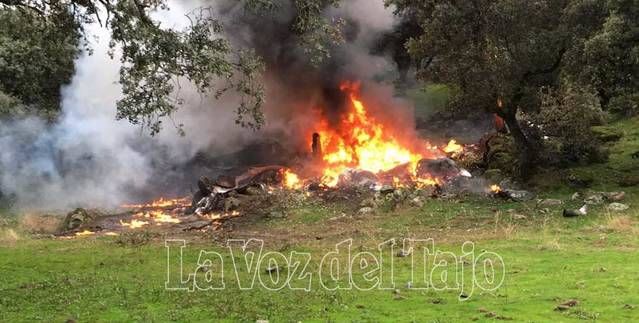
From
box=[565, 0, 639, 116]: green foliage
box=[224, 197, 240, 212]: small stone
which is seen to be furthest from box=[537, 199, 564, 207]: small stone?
box=[224, 197, 240, 212]: small stone

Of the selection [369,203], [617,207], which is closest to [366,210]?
[369,203]

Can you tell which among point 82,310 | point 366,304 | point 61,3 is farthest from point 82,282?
point 61,3

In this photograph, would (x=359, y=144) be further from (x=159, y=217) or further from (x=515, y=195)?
(x=159, y=217)

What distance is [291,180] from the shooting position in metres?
37.3

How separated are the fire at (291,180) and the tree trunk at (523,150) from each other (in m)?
11.7

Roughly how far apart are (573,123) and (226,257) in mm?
20418

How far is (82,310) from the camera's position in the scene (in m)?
13.3

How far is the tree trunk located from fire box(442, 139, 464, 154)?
318 inches

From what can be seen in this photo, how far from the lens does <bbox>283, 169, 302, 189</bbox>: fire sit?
35.7 m

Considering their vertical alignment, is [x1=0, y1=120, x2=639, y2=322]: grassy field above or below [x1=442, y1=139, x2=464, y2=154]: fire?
below

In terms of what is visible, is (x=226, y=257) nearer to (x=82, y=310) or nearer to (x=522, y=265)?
(x=82, y=310)

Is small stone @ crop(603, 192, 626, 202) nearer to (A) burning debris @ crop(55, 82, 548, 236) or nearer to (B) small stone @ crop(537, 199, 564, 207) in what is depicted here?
(B) small stone @ crop(537, 199, 564, 207)

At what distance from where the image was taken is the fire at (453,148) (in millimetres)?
41459

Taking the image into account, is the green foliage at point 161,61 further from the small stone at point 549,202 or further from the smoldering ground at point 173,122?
the smoldering ground at point 173,122
